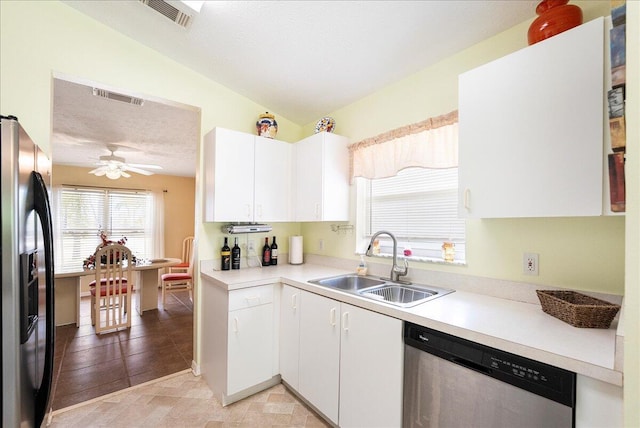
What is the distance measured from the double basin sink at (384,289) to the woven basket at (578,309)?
491mm

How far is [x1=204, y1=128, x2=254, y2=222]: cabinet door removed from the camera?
2.16 metres

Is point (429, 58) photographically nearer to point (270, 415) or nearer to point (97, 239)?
point (270, 415)

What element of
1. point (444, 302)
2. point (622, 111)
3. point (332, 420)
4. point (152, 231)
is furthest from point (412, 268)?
point (152, 231)

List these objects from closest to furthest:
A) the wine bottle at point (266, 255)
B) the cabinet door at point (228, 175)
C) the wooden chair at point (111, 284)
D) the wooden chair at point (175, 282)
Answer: the cabinet door at point (228, 175) → the wine bottle at point (266, 255) → the wooden chair at point (111, 284) → the wooden chair at point (175, 282)

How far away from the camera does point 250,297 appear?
6.42 ft

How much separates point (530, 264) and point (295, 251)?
6.05 ft

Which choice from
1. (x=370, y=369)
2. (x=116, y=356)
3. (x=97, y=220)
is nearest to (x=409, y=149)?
(x=370, y=369)

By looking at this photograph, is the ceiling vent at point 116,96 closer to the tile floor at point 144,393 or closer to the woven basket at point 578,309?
the tile floor at point 144,393

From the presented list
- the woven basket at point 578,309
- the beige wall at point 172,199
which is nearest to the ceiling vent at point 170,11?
the woven basket at point 578,309

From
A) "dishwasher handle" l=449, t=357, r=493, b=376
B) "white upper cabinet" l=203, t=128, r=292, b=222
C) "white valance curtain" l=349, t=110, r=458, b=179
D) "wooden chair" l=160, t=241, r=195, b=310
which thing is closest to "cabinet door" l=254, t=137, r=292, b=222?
"white upper cabinet" l=203, t=128, r=292, b=222

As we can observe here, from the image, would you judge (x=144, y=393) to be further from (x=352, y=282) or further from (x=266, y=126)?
(x=266, y=126)

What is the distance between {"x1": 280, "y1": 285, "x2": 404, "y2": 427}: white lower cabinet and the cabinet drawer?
13 cm

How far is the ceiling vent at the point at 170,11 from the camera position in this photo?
1615mm

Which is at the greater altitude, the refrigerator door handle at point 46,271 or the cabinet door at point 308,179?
A: the cabinet door at point 308,179
